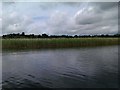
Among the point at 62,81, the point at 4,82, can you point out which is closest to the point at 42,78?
the point at 62,81

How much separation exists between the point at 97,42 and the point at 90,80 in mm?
41948

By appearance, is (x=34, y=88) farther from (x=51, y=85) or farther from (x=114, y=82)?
(x=114, y=82)

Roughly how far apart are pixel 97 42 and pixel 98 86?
43279 mm

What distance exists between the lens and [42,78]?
14586 mm

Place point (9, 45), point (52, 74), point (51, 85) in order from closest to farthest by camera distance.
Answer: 1. point (51, 85)
2. point (52, 74)
3. point (9, 45)

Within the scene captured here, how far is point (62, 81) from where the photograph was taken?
13.5 metres

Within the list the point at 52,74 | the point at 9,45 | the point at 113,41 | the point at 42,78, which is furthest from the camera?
the point at 113,41

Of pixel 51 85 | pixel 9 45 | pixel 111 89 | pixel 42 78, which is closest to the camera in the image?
pixel 111 89

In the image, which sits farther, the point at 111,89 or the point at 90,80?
the point at 90,80

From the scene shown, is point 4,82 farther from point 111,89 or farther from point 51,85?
point 111,89

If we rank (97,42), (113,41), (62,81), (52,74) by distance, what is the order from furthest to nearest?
(113,41), (97,42), (52,74), (62,81)

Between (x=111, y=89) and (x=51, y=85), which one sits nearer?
(x=111, y=89)

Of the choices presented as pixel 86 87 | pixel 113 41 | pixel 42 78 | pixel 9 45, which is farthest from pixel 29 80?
pixel 113 41

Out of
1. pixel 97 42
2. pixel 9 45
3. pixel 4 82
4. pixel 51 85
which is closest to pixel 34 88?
pixel 51 85
